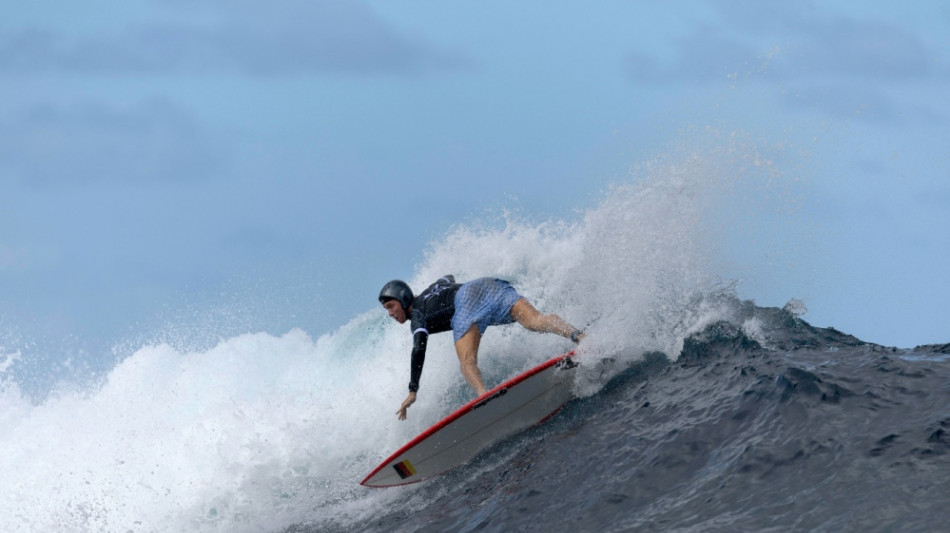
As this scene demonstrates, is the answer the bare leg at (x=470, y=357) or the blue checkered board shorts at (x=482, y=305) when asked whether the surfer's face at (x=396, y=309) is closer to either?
the blue checkered board shorts at (x=482, y=305)

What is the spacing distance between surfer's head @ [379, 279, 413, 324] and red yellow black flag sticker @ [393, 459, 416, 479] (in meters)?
1.79

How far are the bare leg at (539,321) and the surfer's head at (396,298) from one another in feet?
4.14

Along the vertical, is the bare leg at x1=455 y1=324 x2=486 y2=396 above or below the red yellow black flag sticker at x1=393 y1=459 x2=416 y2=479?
above

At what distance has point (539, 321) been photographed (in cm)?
854

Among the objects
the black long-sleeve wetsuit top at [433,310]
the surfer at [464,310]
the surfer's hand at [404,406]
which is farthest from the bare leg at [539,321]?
the surfer's hand at [404,406]

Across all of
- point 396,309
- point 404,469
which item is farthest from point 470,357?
point 404,469

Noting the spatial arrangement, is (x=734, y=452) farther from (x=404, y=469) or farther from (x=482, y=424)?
(x=404, y=469)

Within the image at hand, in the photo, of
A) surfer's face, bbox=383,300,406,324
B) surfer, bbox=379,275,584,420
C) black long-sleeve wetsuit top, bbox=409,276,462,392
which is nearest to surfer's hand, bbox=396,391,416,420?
surfer, bbox=379,275,584,420

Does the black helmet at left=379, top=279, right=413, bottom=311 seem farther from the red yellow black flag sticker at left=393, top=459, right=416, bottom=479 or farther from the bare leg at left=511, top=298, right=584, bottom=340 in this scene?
the red yellow black flag sticker at left=393, top=459, right=416, bottom=479

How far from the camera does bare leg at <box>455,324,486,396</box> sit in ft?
26.6

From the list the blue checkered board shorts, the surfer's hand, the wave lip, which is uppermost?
the blue checkered board shorts

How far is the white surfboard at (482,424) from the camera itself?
24.9 feet

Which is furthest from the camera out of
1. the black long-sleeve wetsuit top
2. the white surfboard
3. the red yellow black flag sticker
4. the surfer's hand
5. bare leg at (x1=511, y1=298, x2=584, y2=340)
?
the black long-sleeve wetsuit top

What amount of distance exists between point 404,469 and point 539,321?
220cm
